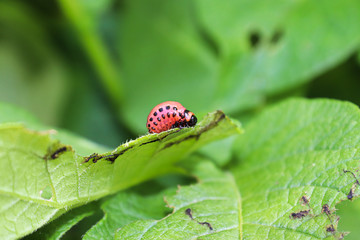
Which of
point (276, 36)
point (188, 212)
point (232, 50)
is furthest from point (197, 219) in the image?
point (276, 36)

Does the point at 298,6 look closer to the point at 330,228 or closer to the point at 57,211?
Result: the point at 330,228

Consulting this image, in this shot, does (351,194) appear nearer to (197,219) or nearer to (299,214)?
(299,214)

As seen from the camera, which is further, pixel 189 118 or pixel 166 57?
pixel 166 57

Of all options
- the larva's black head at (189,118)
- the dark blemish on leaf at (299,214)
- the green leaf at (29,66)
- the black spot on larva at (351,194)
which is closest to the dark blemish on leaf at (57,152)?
the larva's black head at (189,118)

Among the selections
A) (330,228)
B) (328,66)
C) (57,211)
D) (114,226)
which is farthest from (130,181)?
(328,66)

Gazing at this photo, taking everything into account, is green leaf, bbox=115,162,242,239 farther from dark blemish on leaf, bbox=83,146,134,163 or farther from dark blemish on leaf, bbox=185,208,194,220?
dark blemish on leaf, bbox=83,146,134,163

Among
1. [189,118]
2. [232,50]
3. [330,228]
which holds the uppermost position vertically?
[232,50]

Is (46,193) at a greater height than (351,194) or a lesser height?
greater

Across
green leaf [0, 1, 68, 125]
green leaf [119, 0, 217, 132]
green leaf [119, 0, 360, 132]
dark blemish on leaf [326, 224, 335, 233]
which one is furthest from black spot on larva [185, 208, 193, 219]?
green leaf [0, 1, 68, 125]
